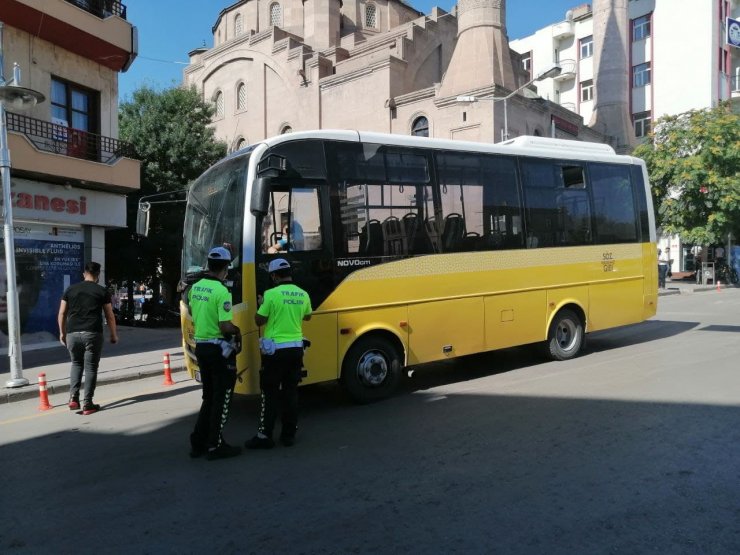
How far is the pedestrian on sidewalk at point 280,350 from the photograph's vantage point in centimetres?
521

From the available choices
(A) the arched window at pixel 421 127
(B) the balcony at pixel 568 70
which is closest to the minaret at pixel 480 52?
(A) the arched window at pixel 421 127

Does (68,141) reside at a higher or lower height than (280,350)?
higher

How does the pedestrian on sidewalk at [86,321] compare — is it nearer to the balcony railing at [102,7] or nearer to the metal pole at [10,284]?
the metal pole at [10,284]

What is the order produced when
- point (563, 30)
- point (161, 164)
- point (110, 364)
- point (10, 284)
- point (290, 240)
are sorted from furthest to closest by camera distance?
point (563, 30) < point (161, 164) < point (110, 364) < point (10, 284) < point (290, 240)

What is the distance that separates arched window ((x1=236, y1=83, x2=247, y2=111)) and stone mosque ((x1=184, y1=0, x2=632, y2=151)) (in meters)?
0.10

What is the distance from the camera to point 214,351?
196 inches

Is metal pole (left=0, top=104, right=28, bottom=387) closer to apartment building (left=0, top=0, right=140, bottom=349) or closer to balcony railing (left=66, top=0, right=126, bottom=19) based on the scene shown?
apartment building (left=0, top=0, right=140, bottom=349)

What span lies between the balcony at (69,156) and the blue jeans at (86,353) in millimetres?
6498

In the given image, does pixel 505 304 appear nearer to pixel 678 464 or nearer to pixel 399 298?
pixel 399 298

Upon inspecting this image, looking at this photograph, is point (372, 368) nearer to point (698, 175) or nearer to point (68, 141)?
point (68, 141)

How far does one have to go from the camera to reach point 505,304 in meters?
8.25

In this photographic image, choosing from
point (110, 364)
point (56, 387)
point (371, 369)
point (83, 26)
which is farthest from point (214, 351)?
point (83, 26)

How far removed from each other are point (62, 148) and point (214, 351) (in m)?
10.4

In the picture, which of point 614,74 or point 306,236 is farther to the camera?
point 614,74
